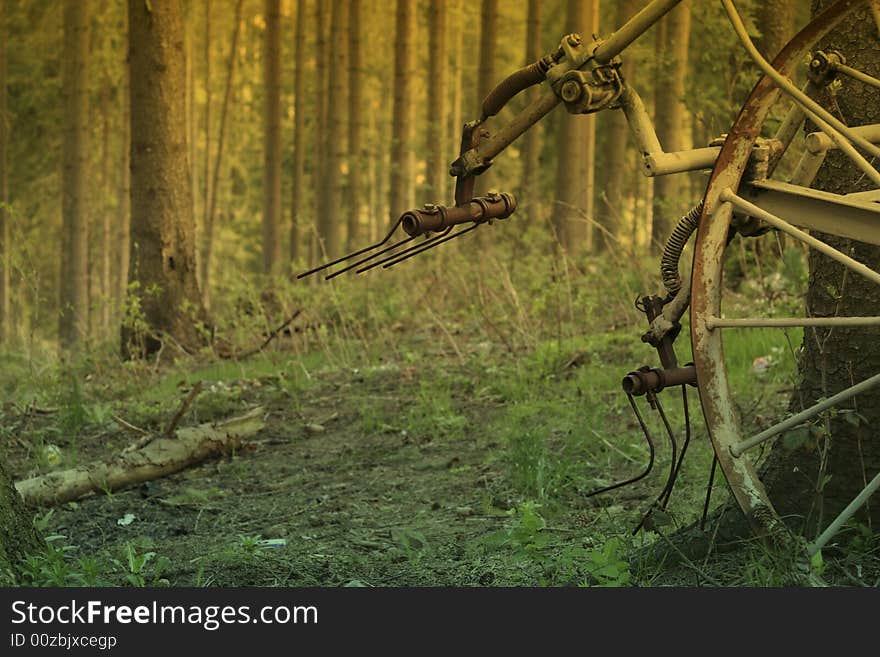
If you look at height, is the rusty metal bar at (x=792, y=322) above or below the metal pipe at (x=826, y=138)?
below

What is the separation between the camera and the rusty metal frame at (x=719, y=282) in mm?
3211

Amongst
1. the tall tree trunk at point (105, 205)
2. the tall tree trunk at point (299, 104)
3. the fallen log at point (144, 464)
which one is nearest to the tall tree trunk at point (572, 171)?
the tall tree trunk at point (299, 104)

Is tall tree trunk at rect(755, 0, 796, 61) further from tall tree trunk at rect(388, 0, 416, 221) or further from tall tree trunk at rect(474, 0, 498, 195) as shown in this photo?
tall tree trunk at rect(388, 0, 416, 221)

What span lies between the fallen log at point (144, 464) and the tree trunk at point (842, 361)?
3802mm

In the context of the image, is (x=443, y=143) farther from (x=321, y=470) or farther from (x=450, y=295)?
(x=321, y=470)

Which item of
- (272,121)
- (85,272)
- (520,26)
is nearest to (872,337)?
(85,272)

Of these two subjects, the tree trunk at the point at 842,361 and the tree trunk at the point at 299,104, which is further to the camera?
Result: the tree trunk at the point at 299,104

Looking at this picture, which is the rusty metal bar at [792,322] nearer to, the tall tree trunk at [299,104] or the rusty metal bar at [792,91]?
the rusty metal bar at [792,91]

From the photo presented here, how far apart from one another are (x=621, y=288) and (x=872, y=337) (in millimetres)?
6617

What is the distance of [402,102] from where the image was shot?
19906 millimetres

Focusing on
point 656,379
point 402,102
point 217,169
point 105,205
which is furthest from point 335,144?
point 656,379

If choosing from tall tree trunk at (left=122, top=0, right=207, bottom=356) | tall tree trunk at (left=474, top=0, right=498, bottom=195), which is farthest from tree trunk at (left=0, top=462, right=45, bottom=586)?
tall tree trunk at (left=474, top=0, right=498, bottom=195)

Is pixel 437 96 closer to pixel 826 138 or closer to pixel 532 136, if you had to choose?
pixel 532 136

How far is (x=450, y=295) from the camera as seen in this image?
1280cm
